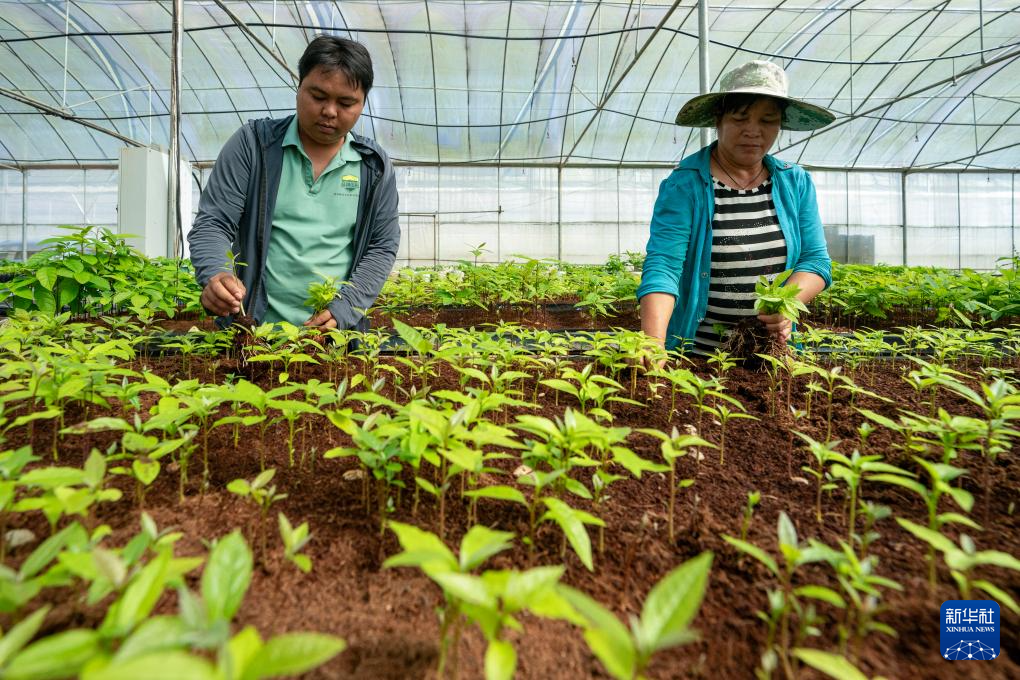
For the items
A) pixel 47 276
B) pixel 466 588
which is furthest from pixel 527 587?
pixel 47 276

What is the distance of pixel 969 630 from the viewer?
846mm

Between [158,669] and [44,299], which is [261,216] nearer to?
[44,299]

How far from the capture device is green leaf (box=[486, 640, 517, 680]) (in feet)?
1.89

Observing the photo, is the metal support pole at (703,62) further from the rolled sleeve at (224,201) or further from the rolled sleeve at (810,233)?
the rolled sleeve at (224,201)

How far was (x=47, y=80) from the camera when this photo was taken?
49.3 feet

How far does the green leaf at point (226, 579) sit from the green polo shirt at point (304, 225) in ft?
7.47

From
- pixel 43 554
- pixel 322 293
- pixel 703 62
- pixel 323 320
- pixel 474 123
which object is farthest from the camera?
pixel 474 123

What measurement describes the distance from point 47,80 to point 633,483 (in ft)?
68.5

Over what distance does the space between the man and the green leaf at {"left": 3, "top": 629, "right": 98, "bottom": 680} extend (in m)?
1.75

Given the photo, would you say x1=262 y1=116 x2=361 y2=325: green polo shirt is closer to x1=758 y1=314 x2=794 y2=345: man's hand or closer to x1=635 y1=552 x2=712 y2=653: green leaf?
x1=758 y1=314 x2=794 y2=345: man's hand

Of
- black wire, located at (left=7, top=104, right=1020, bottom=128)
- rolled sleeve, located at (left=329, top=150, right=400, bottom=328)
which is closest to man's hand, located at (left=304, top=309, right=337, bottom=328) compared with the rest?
rolled sleeve, located at (left=329, top=150, right=400, bottom=328)

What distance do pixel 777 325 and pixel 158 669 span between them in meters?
2.25

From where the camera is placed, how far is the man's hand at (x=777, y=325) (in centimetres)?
214

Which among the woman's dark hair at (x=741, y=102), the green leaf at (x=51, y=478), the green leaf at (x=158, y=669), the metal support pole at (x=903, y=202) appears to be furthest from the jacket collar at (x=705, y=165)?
the metal support pole at (x=903, y=202)
